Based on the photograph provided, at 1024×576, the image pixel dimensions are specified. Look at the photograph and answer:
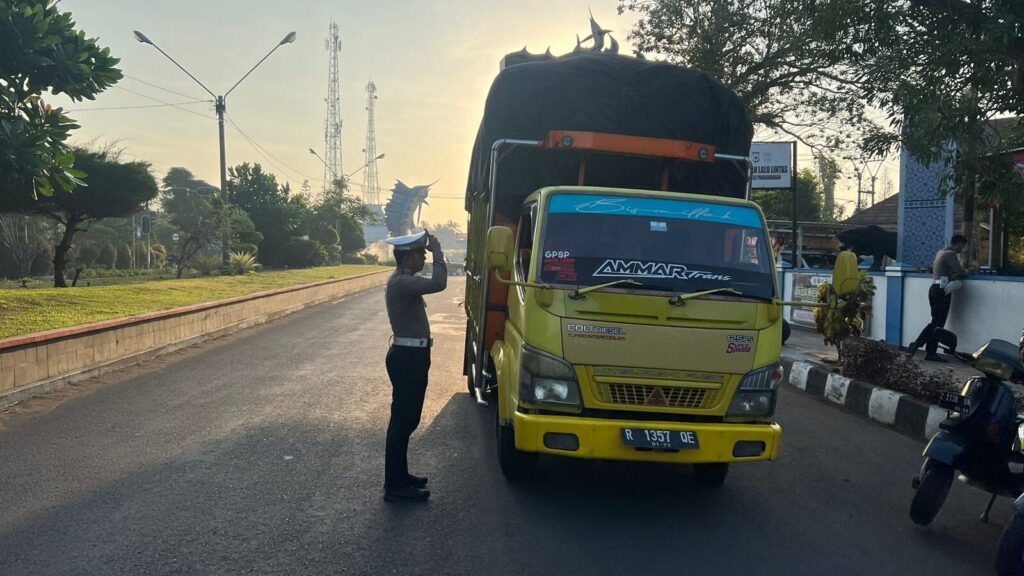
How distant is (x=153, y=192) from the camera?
22.9 m

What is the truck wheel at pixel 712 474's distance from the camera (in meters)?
5.08

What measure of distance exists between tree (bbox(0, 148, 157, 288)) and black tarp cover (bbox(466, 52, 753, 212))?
17.8 meters

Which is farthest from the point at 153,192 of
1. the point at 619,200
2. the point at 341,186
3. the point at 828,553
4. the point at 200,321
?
the point at 341,186

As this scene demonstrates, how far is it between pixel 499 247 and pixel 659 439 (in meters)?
1.54

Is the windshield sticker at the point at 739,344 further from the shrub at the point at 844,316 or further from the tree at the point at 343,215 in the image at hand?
the tree at the point at 343,215

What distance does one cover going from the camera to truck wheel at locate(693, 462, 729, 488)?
16.7ft

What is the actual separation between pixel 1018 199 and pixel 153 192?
2248 centimetres

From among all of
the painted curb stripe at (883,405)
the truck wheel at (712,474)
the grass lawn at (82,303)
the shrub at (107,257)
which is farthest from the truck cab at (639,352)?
the shrub at (107,257)

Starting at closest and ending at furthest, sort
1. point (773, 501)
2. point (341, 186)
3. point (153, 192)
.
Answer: point (773, 501)
point (153, 192)
point (341, 186)

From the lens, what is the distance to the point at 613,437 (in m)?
4.35

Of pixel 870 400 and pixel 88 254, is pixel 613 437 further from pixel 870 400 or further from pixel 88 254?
pixel 88 254

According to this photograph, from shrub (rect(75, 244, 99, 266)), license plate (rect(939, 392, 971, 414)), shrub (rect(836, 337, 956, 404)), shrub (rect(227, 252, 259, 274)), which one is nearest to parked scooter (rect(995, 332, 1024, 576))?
license plate (rect(939, 392, 971, 414))

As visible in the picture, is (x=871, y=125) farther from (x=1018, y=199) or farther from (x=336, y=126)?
(x=336, y=126)

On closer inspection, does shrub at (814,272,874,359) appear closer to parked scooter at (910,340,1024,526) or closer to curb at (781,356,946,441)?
curb at (781,356,946,441)
